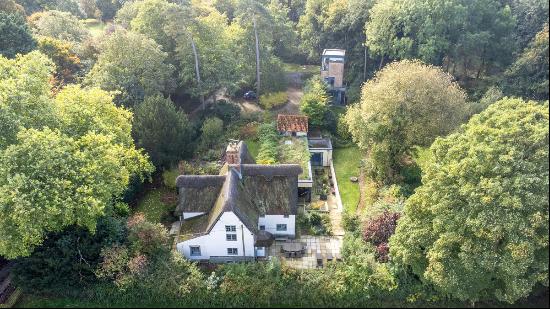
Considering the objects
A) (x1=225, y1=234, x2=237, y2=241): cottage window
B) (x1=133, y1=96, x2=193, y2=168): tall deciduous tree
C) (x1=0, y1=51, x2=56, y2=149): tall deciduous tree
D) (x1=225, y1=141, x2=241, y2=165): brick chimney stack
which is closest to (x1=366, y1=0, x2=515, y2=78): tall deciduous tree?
(x1=133, y1=96, x2=193, y2=168): tall deciduous tree

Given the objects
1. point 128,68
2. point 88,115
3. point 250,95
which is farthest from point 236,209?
point 250,95

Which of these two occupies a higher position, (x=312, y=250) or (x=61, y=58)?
(x=61, y=58)

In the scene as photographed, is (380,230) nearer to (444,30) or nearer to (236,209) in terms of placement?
(236,209)

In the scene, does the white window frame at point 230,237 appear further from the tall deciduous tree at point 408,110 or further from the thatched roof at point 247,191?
the tall deciduous tree at point 408,110

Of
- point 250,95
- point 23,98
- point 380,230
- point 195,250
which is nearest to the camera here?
point 23,98

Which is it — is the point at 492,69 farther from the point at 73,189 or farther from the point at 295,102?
the point at 73,189

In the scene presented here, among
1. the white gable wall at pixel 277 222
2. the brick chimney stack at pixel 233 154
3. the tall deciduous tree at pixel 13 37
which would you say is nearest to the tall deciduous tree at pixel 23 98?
the brick chimney stack at pixel 233 154

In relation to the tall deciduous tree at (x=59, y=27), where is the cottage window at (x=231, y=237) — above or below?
below
